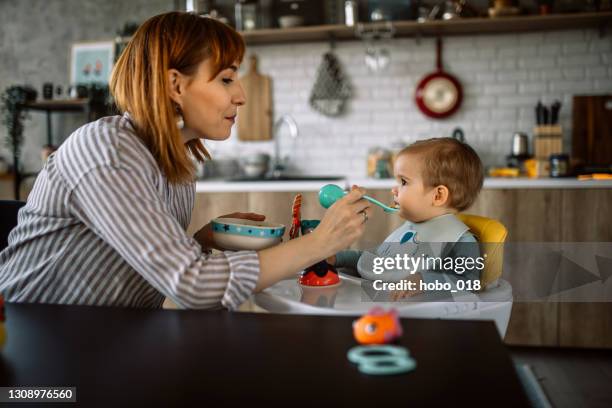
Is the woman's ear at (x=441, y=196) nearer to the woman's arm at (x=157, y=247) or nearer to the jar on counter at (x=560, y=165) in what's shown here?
the woman's arm at (x=157, y=247)

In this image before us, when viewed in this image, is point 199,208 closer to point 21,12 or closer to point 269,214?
point 269,214

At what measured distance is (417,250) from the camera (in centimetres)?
196

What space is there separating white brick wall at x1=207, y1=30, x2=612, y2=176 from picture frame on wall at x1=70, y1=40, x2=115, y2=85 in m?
1.06

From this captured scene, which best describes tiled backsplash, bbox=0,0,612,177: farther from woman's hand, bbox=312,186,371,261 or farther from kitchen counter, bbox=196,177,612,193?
woman's hand, bbox=312,186,371,261

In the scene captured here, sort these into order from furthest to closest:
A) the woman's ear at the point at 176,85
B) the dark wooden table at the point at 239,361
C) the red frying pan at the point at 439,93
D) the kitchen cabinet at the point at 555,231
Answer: the red frying pan at the point at 439,93, the kitchen cabinet at the point at 555,231, the woman's ear at the point at 176,85, the dark wooden table at the point at 239,361

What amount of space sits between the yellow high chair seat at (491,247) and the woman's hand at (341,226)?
51cm

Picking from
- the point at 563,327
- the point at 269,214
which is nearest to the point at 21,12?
the point at 269,214

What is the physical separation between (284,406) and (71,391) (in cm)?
31

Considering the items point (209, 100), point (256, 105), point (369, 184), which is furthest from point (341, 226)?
point (256, 105)

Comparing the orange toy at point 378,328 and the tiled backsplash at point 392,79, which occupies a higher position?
the tiled backsplash at point 392,79

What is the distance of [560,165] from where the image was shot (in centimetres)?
365

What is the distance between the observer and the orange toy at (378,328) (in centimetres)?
95

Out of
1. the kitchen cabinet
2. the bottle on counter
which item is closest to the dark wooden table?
the kitchen cabinet

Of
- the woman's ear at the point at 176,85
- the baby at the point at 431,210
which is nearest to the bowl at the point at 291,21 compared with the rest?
the baby at the point at 431,210
